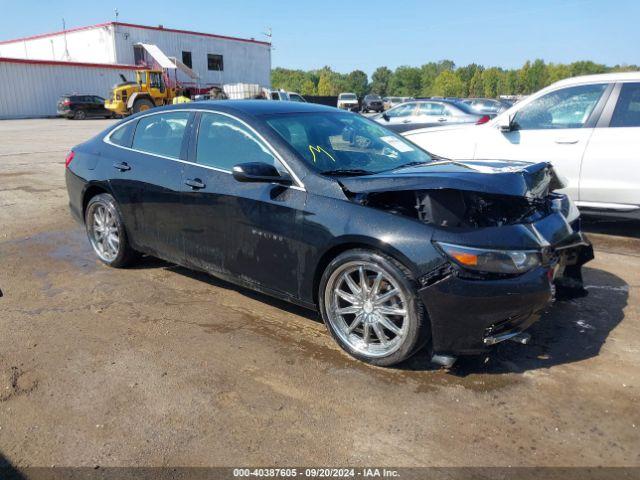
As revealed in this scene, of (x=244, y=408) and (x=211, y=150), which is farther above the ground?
(x=211, y=150)

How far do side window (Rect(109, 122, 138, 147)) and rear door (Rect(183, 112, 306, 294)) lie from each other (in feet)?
3.21

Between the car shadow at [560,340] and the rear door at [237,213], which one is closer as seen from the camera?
the car shadow at [560,340]

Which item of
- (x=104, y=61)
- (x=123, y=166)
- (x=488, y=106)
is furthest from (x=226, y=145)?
(x=104, y=61)

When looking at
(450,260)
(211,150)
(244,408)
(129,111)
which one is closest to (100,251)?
(211,150)

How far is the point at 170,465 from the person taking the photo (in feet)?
8.02

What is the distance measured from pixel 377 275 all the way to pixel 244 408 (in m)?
1.06

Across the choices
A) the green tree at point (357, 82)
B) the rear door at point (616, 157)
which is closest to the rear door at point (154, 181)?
the rear door at point (616, 157)

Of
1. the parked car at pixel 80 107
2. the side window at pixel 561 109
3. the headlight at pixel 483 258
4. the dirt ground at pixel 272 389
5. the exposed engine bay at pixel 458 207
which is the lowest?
the parked car at pixel 80 107

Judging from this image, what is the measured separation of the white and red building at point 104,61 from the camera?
3816cm

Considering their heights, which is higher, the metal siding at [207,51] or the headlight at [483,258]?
the metal siding at [207,51]

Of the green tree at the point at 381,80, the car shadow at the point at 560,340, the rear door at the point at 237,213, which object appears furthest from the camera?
the green tree at the point at 381,80

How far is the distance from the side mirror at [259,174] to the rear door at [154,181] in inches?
35.5

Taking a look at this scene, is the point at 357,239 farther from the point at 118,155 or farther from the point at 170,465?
the point at 118,155

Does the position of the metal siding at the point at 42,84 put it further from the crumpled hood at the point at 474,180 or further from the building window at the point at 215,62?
the crumpled hood at the point at 474,180
